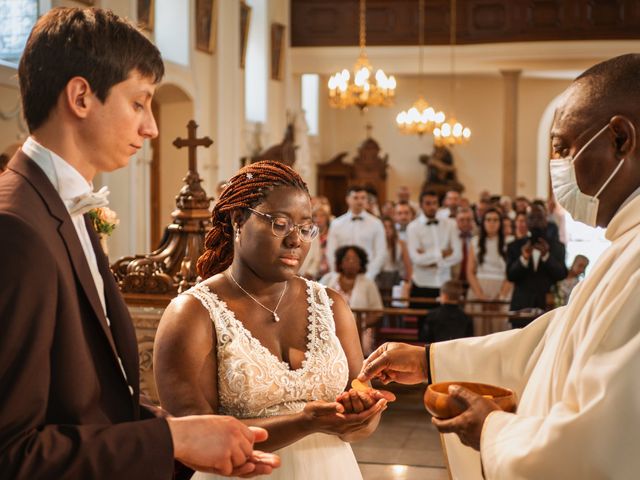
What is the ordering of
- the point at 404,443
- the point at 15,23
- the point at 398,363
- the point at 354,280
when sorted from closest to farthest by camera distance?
the point at 398,363
the point at 404,443
the point at 354,280
the point at 15,23

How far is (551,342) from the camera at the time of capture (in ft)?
7.32

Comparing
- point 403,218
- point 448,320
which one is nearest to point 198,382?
point 448,320

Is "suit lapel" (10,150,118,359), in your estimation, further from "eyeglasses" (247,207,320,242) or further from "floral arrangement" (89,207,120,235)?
"floral arrangement" (89,207,120,235)

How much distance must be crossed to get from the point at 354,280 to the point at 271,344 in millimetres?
5889

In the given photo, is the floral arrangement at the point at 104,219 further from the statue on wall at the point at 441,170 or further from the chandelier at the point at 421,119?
the statue on wall at the point at 441,170

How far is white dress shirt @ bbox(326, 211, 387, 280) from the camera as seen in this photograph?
10219 millimetres

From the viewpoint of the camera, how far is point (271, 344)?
273 cm

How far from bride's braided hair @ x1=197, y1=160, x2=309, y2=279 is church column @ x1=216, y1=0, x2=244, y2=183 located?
39.2 feet

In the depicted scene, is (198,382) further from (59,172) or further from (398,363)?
(59,172)

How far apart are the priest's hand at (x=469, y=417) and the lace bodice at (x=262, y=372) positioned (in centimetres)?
66

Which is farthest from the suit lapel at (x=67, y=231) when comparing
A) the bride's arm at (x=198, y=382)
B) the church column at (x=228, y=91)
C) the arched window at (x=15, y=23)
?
the church column at (x=228, y=91)

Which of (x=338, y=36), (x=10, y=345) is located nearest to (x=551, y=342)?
(x=10, y=345)

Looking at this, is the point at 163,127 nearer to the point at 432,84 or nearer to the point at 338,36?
the point at 338,36

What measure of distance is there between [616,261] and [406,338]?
6.71 metres
